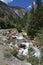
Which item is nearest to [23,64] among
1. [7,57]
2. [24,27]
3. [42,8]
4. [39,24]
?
[7,57]

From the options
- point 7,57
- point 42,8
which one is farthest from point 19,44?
point 42,8

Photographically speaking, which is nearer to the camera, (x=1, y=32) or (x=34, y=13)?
(x=1, y=32)

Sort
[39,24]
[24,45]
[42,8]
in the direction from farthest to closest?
1. [42,8]
2. [39,24]
3. [24,45]

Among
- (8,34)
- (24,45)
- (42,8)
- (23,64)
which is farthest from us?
(42,8)

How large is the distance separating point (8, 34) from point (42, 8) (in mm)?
13651

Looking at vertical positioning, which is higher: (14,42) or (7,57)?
(7,57)

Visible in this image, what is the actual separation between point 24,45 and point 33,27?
33.0ft

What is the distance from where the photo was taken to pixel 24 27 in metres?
28.5

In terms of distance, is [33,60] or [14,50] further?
[14,50]

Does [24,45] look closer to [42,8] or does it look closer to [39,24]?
[39,24]

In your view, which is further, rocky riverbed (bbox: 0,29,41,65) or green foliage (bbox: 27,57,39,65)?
rocky riverbed (bbox: 0,29,41,65)

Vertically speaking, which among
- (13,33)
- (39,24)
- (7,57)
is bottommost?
(39,24)

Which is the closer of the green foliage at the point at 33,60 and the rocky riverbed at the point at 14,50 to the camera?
the green foliage at the point at 33,60

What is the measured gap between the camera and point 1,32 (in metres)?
22.3
